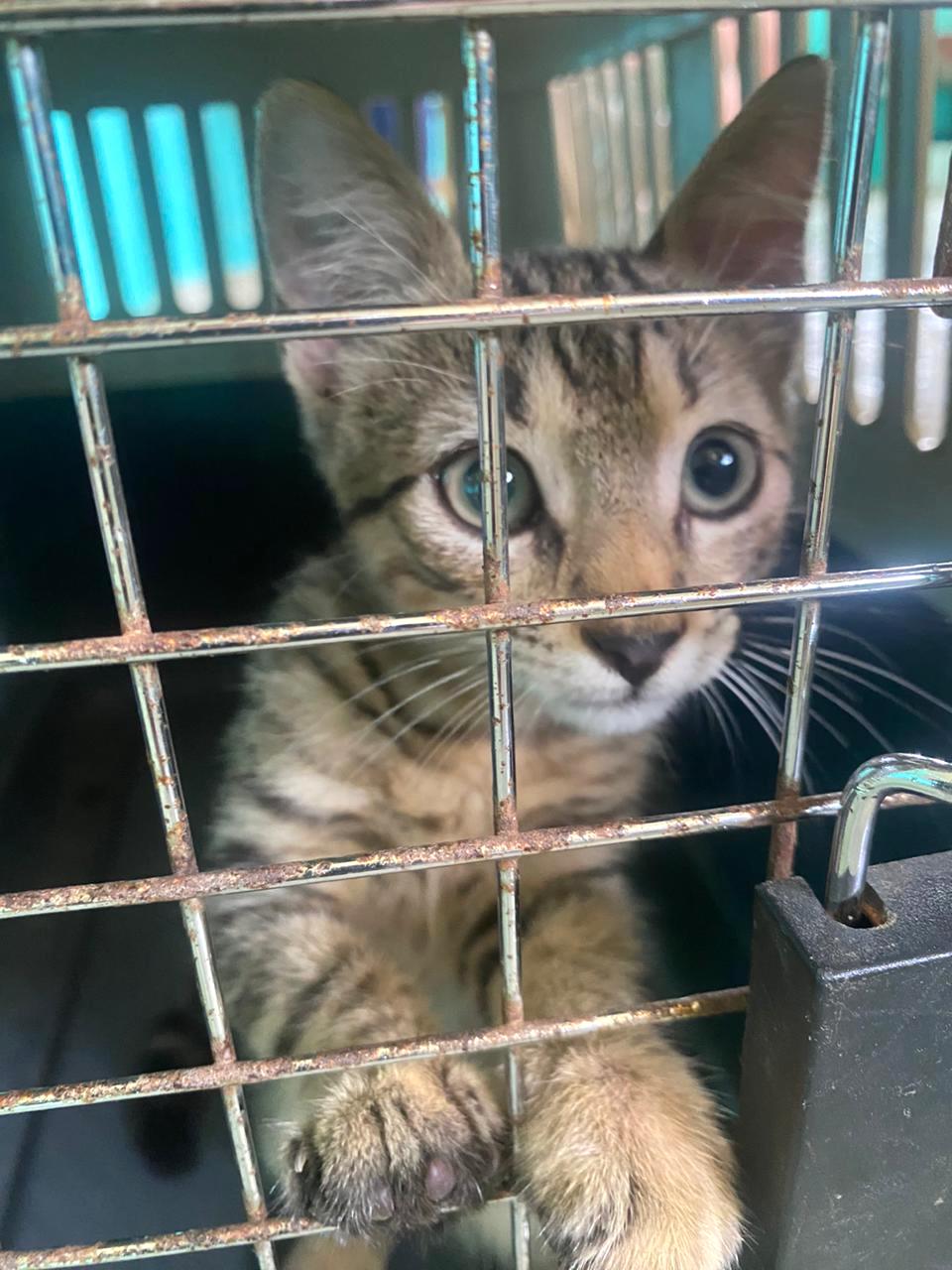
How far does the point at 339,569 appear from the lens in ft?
3.34

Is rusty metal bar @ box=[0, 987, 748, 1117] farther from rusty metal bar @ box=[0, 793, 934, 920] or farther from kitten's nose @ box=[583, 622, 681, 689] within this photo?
kitten's nose @ box=[583, 622, 681, 689]

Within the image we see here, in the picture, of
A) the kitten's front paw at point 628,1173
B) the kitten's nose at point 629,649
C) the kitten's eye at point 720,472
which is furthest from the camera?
the kitten's eye at point 720,472

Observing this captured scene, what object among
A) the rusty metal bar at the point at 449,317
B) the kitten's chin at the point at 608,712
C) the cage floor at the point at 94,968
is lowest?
the cage floor at the point at 94,968

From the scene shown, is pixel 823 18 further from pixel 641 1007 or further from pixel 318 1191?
pixel 318 1191

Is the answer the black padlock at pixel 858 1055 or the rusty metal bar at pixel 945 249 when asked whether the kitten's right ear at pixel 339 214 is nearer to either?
the rusty metal bar at pixel 945 249

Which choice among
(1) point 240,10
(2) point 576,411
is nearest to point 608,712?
(2) point 576,411

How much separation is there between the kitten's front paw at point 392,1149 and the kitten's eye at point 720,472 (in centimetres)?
51

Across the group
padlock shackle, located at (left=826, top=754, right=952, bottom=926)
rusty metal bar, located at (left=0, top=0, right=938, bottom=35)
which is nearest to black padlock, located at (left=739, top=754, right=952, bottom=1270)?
padlock shackle, located at (left=826, top=754, right=952, bottom=926)

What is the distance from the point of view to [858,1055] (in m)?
0.51

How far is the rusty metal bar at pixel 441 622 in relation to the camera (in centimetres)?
45

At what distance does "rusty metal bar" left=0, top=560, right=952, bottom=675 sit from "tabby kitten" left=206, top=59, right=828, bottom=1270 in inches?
8.0

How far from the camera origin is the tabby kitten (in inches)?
24.4

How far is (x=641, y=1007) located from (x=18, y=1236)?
1.57ft

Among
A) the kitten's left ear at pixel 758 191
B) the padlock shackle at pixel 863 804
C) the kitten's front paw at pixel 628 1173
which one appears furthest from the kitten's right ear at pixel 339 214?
the kitten's front paw at pixel 628 1173
